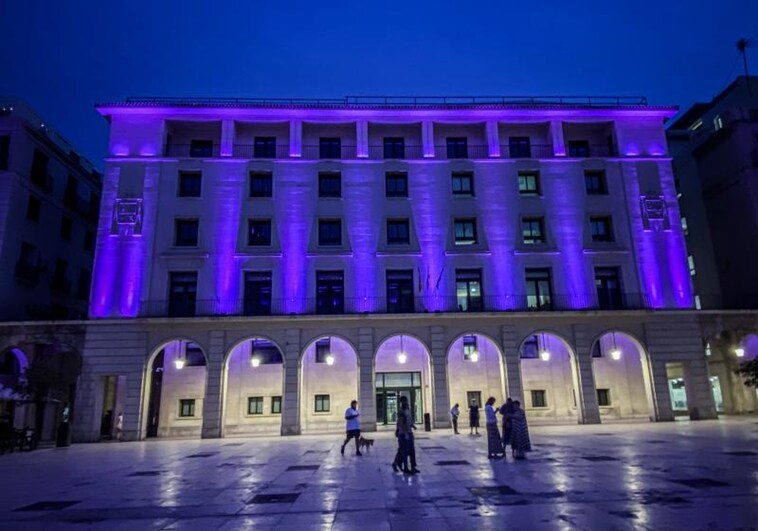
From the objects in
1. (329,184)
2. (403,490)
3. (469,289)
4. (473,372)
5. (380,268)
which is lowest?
(403,490)

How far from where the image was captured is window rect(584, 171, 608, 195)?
31.3m

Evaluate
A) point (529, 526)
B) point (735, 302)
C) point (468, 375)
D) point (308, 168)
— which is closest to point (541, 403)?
point (468, 375)

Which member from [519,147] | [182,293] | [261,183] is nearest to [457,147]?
[519,147]

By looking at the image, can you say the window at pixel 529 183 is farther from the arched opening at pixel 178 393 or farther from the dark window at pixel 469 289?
the arched opening at pixel 178 393

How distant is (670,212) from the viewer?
30.6m

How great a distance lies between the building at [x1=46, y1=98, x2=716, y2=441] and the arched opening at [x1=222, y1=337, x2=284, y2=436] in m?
0.11

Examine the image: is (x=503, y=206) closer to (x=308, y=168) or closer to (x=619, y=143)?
(x=619, y=143)

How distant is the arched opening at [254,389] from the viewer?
2922 centimetres

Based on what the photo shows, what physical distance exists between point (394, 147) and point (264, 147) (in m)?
7.72

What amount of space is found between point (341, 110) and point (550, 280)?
15252 mm

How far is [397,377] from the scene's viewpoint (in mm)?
30953

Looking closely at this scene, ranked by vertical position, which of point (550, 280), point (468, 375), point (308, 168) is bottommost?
point (468, 375)

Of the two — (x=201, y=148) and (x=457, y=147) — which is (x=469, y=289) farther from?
(x=201, y=148)

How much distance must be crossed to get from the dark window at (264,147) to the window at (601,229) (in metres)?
19.0
